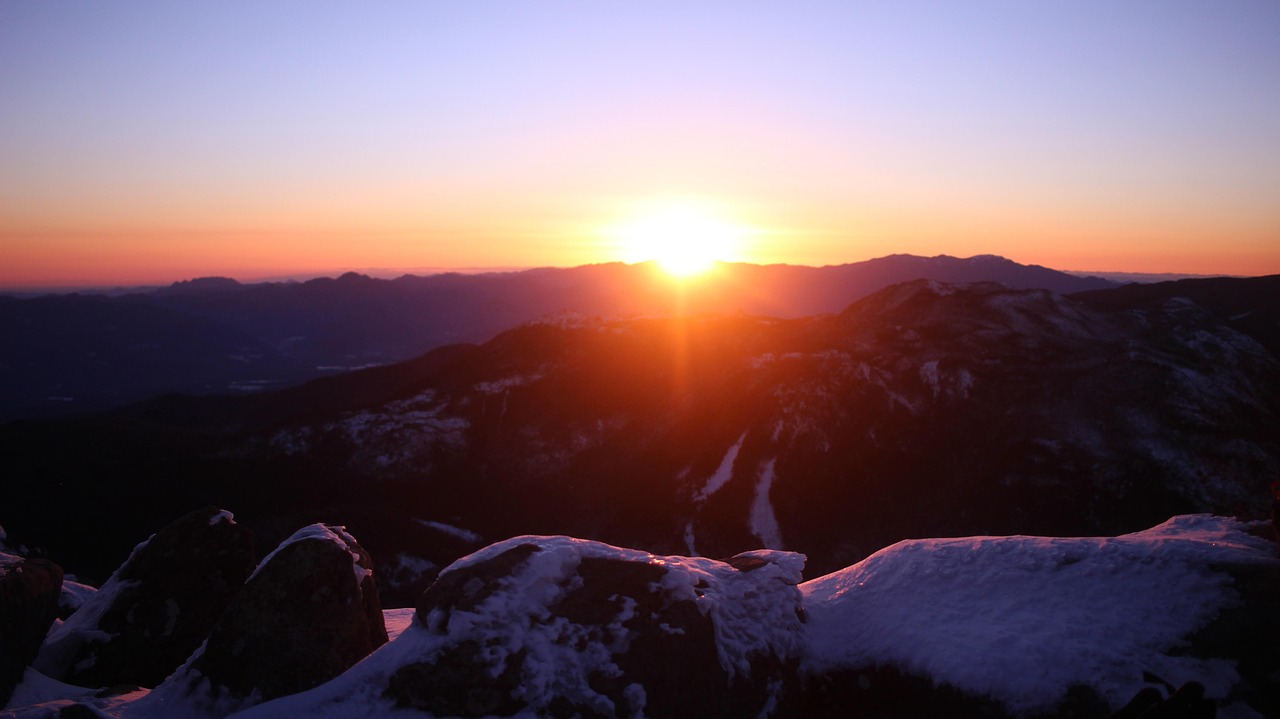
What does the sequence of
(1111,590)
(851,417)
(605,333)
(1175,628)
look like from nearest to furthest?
(1175,628) → (1111,590) → (851,417) → (605,333)

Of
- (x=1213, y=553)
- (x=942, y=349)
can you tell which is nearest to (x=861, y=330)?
(x=942, y=349)

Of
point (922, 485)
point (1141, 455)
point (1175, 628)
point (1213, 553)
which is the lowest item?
point (922, 485)

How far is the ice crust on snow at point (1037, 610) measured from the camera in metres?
12.6

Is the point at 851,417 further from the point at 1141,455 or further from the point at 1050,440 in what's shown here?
the point at 1141,455

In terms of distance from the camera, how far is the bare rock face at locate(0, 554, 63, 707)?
1552 cm

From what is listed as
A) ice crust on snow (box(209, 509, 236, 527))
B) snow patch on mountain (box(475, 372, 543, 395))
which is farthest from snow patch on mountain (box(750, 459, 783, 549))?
ice crust on snow (box(209, 509, 236, 527))

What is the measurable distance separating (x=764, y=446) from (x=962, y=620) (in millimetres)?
43656

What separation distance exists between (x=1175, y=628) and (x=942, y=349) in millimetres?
56219

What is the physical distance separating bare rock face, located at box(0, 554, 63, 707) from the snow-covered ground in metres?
0.66

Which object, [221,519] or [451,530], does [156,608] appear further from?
[451,530]

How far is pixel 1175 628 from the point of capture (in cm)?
1334

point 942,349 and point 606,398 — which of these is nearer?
point 942,349

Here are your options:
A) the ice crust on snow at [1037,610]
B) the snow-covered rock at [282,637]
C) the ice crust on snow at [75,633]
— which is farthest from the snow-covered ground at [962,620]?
the ice crust on snow at [75,633]

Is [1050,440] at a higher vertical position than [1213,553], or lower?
lower
